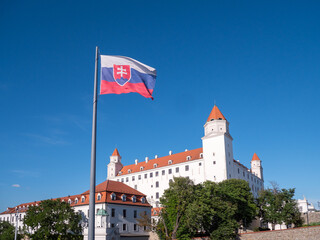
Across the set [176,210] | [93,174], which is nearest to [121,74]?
[93,174]

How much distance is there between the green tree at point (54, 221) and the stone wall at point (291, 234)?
2800 centimetres

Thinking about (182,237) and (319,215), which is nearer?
(182,237)

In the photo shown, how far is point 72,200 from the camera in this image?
6444 cm

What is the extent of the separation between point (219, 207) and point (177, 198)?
23.3 feet

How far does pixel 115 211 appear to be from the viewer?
5341 centimetres

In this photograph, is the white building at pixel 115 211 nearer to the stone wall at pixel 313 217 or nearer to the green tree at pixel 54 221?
the green tree at pixel 54 221

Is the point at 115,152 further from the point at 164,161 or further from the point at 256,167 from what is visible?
the point at 256,167

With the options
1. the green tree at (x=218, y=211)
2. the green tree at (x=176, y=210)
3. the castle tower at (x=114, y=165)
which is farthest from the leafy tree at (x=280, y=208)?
the castle tower at (x=114, y=165)

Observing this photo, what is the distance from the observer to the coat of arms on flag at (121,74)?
13.9 m

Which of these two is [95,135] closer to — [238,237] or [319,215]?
[238,237]

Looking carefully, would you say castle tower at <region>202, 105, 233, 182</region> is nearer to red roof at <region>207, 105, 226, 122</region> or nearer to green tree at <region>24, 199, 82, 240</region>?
red roof at <region>207, 105, 226, 122</region>

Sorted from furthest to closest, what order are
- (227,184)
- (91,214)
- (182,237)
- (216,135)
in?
(216,135), (227,184), (182,237), (91,214)

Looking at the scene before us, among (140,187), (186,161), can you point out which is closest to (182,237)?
(186,161)

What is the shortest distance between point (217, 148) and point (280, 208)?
24.5 m
